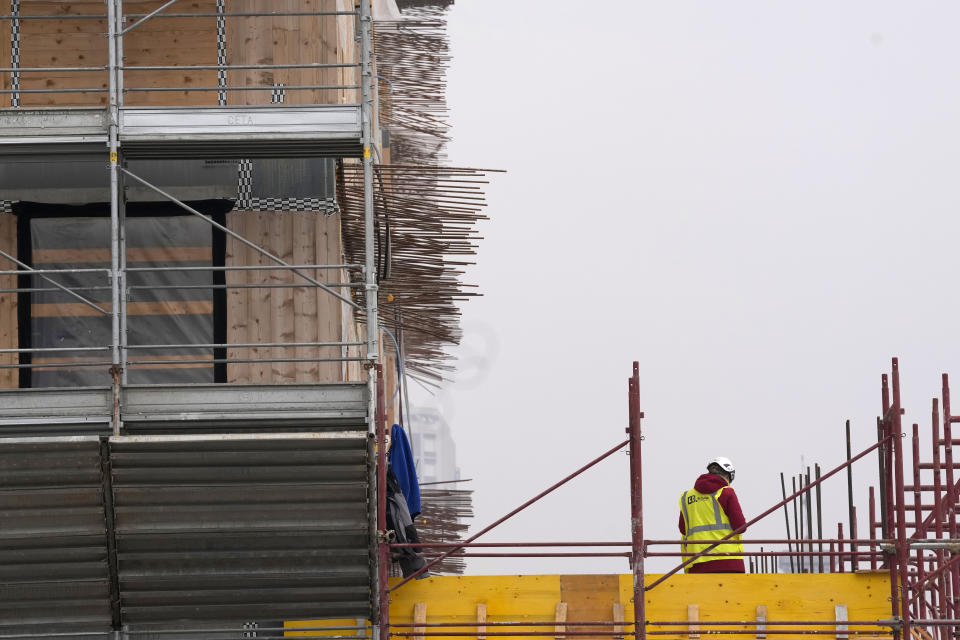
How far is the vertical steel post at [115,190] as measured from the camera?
1506 centimetres

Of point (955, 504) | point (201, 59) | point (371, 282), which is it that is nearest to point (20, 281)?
point (201, 59)

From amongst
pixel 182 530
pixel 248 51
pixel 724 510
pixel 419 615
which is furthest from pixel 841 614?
pixel 248 51

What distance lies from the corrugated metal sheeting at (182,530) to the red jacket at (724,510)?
355cm

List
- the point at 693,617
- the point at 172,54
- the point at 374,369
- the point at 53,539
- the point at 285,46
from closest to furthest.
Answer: the point at 374,369
the point at 53,539
the point at 693,617
the point at 285,46
the point at 172,54

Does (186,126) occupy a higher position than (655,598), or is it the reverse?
(186,126)

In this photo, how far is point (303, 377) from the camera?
55.8 feet

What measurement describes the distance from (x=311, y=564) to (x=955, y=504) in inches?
296

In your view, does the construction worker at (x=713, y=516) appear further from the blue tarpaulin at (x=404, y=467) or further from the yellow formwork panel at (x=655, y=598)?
the blue tarpaulin at (x=404, y=467)

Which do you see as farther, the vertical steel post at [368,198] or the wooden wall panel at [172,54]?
the wooden wall panel at [172,54]

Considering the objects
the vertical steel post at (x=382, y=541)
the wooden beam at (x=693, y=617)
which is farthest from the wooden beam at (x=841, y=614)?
the vertical steel post at (x=382, y=541)

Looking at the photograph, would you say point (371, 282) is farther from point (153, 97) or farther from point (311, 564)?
point (153, 97)

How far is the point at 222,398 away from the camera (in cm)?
A: 1525

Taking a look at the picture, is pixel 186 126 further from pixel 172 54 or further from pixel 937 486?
pixel 937 486

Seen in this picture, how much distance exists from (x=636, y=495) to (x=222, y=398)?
413cm
